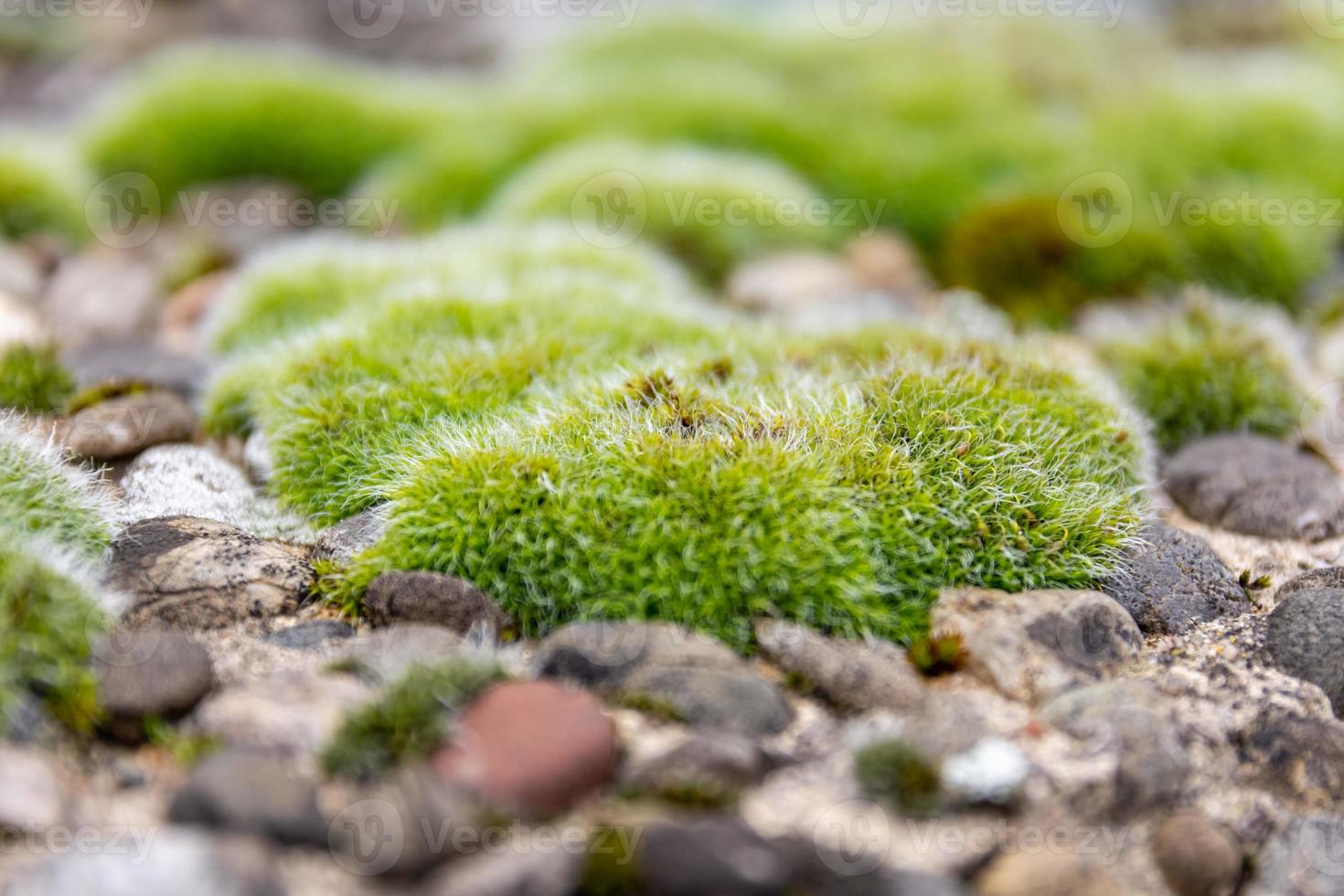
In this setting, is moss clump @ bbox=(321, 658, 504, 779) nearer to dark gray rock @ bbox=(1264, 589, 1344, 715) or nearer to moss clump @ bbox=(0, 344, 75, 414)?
dark gray rock @ bbox=(1264, 589, 1344, 715)

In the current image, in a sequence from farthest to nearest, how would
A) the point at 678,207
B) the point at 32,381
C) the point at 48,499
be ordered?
1. the point at 678,207
2. the point at 32,381
3. the point at 48,499

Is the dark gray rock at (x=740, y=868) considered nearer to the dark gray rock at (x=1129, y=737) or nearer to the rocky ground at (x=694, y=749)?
the rocky ground at (x=694, y=749)

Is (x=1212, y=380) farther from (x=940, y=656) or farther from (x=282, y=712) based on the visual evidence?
(x=282, y=712)

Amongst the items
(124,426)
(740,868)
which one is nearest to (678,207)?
(124,426)

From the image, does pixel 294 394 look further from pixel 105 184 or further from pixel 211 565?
pixel 105 184

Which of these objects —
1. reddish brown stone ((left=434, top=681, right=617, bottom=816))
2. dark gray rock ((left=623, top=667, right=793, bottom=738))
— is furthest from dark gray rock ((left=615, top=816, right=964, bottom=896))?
dark gray rock ((left=623, top=667, right=793, bottom=738))

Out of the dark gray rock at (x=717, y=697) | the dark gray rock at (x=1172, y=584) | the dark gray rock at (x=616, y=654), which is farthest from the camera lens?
the dark gray rock at (x=1172, y=584)

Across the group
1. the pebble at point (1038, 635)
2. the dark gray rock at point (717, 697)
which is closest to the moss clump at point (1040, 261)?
the pebble at point (1038, 635)
